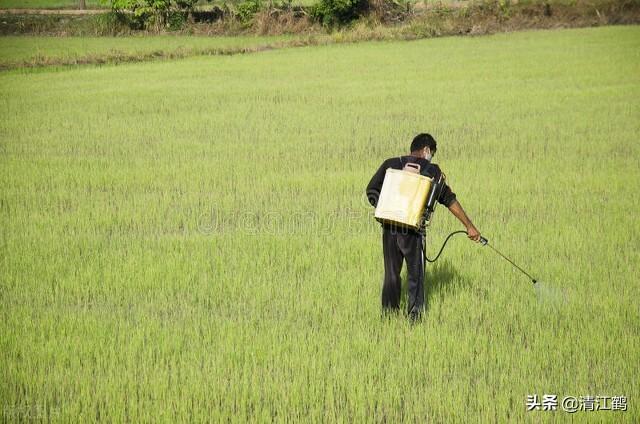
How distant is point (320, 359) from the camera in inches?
207

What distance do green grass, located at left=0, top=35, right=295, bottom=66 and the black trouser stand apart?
24037mm

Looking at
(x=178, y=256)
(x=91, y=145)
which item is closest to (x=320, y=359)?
(x=178, y=256)

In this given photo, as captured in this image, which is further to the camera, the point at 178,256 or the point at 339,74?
the point at 339,74

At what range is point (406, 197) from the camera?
5.28 m

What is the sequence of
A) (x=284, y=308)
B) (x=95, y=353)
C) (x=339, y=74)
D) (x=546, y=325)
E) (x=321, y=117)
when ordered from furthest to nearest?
(x=339, y=74)
(x=321, y=117)
(x=284, y=308)
(x=546, y=325)
(x=95, y=353)

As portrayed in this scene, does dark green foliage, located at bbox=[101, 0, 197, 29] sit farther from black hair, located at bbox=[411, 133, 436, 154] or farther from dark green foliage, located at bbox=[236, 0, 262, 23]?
black hair, located at bbox=[411, 133, 436, 154]

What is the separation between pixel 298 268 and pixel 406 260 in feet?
6.16

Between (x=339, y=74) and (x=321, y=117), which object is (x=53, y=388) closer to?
(x=321, y=117)

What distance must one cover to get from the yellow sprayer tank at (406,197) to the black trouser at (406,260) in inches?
8.6

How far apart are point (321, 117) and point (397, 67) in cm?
940

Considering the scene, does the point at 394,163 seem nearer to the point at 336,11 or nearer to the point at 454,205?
the point at 454,205

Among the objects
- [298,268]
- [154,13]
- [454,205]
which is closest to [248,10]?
[154,13]

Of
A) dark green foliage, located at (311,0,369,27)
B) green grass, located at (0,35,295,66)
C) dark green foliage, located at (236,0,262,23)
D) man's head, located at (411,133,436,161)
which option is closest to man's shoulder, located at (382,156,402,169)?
man's head, located at (411,133,436,161)

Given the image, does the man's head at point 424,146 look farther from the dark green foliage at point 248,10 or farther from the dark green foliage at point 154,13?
the dark green foliage at point 154,13
